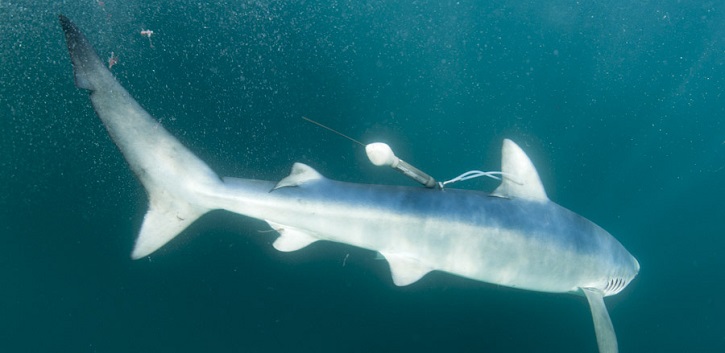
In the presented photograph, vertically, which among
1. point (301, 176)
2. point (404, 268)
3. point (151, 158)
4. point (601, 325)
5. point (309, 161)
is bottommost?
point (601, 325)

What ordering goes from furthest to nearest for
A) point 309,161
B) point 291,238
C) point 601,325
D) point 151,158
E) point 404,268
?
point 309,161, point 601,325, point 404,268, point 291,238, point 151,158

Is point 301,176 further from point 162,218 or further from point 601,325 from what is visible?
point 601,325

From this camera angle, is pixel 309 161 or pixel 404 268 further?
pixel 309 161

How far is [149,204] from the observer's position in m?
2.83

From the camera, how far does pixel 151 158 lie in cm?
267

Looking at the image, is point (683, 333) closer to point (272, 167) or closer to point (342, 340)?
point (342, 340)

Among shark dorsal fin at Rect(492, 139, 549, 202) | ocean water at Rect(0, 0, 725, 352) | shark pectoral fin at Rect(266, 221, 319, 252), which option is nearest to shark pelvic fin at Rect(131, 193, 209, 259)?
shark pectoral fin at Rect(266, 221, 319, 252)

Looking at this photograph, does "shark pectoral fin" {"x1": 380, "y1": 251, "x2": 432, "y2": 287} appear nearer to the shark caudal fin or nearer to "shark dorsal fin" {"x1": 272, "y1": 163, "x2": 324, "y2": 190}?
"shark dorsal fin" {"x1": 272, "y1": 163, "x2": 324, "y2": 190}

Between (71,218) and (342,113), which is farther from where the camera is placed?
(71,218)

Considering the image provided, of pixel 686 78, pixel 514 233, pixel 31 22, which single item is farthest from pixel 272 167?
pixel 686 78

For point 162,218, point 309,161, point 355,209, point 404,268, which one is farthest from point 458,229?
point 309,161

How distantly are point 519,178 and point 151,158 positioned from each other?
310cm

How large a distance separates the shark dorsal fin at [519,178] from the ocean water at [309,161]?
3.17m

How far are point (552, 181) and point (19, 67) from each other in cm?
1128
